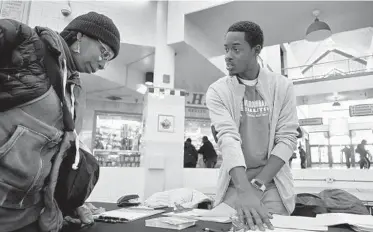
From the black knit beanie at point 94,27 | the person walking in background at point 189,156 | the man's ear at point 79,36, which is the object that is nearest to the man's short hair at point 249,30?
the black knit beanie at point 94,27

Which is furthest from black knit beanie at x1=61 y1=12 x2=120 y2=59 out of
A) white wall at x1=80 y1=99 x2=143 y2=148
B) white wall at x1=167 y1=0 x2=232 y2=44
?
white wall at x1=80 y1=99 x2=143 y2=148

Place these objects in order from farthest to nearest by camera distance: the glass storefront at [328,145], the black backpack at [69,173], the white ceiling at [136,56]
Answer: the glass storefront at [328,145] < the white ceiling at [136,56] < the black backpack at [69,173]

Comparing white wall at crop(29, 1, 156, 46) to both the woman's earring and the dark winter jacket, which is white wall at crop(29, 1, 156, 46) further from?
the dark winter jacket

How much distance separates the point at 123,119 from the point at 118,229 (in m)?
8.67

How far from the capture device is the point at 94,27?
3.37 ft

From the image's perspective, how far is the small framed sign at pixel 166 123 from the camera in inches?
184

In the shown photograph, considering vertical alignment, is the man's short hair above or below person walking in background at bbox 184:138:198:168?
above

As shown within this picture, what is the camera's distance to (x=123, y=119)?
937cm

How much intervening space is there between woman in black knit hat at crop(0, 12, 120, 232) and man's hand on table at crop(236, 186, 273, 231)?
→ 1.76 ft

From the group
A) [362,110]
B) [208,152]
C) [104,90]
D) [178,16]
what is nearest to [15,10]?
[178,16]

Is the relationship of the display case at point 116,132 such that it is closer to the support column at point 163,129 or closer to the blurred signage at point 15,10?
the support column at point 163,129

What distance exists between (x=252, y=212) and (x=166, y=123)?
3.84 meters

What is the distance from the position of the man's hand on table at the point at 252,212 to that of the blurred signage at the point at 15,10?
4.62 meters

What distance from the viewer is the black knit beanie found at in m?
1.02
